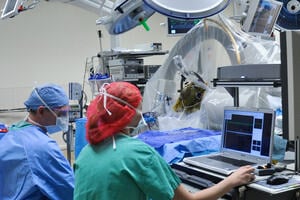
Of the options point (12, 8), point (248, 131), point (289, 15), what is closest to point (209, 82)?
point (289, 15)

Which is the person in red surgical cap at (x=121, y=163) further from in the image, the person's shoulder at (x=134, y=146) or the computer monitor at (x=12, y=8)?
the computer monitor at (x=12, y=8)

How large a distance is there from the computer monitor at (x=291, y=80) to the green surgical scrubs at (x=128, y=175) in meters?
0.51

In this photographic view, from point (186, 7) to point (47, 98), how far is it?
116 cm

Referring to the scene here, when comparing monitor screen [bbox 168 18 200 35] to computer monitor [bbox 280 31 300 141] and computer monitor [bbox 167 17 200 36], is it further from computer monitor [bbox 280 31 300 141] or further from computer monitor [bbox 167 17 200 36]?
computer monitor [bbox 280 31 300 141]

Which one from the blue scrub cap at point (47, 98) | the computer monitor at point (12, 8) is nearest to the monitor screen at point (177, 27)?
the computer monitor at point (12, 8)

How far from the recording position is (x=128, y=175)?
4.72 feet

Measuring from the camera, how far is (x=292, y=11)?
3301 mm

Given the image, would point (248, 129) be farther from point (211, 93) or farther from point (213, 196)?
point (211, 93)

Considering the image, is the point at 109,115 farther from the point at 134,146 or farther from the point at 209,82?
the point at 209,82

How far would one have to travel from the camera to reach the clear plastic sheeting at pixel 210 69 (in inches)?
111

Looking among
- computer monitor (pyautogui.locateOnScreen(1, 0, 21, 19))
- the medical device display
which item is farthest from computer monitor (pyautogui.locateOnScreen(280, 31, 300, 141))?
computer monitor (pyautogui.locateOnScreen(1, 0, 21, 19))

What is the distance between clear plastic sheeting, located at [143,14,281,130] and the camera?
2.81m

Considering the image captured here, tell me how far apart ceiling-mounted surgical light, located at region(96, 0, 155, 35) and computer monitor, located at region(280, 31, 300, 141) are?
62 cm

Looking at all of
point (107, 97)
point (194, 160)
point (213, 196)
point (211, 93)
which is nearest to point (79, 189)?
point (107, 97)
